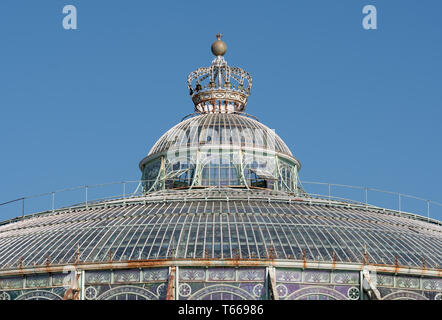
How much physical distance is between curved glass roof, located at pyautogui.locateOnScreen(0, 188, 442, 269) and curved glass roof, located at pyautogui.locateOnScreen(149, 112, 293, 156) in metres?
15.3

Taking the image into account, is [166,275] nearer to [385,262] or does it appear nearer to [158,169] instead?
[385,262]

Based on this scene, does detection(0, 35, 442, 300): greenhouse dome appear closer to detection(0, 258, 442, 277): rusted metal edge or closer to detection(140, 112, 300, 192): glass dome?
detection(0, 258, 442, 277): rusted metal edge

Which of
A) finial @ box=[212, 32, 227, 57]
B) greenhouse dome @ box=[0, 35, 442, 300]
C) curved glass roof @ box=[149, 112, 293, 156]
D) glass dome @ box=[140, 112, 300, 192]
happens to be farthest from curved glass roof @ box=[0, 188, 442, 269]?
finial @ box=[212, 32, 227, 57]

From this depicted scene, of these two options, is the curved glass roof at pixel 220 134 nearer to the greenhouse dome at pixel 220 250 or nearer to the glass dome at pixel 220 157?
the glass dome at pixel 220 157

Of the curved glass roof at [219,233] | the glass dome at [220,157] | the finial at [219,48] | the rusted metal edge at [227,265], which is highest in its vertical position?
the finial at [219,48]

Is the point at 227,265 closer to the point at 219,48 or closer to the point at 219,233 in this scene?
the point at 219,233

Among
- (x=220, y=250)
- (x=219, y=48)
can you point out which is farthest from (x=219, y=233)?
(x=219, y=48)

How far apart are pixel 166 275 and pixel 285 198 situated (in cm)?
1458

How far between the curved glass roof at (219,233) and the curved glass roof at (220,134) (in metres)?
15.3

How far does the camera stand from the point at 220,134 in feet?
294

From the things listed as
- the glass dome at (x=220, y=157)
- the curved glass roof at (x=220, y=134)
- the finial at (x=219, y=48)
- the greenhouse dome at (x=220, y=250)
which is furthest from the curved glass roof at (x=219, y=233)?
the finial at (x=219, y=48)

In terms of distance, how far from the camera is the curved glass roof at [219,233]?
6250 cm

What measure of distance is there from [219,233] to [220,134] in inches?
1060

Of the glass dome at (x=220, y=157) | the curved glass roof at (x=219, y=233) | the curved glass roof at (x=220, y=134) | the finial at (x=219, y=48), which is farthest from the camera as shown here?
the finial at (x=219, y=48)
